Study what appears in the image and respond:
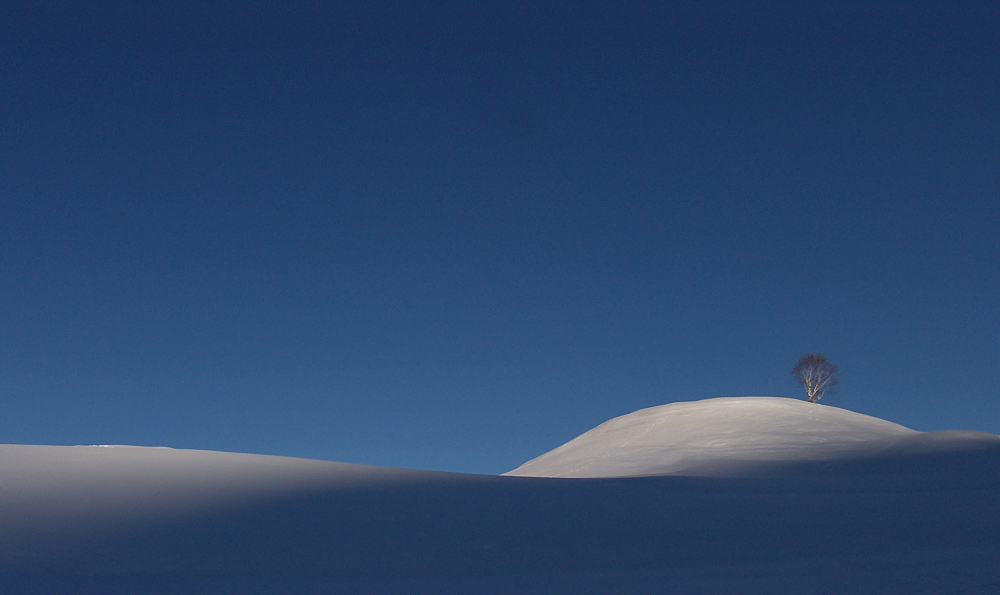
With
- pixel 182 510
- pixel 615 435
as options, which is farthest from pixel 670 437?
pixel 182 510

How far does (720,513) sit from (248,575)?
18.0 feet

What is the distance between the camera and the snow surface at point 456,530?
5.77 metres

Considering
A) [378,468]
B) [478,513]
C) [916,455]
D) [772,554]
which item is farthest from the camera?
[916,455]

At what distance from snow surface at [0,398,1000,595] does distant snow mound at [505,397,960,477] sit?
5.02 m

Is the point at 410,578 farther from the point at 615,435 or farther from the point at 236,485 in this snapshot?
the point at 615,435

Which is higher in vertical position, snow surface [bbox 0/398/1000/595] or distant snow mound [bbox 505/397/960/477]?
distant snow mound [bbox 505/397/960/477]

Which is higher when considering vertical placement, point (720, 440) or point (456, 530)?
point (720, 440)

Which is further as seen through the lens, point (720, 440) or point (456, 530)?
point (720, 440)

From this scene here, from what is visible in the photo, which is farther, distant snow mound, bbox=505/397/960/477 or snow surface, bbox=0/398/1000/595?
distant snow mound, bbox=505/397/960/477

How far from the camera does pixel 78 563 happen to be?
19.3ft

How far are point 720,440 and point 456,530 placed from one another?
14770mm

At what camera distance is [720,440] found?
66.9 feet

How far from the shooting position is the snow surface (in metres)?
5.77

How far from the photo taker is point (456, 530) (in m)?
7.49
